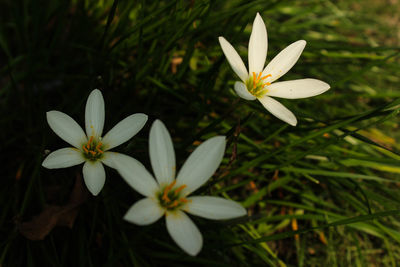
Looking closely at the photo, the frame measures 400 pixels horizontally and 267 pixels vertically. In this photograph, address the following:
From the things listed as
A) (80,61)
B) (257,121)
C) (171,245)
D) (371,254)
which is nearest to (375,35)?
(257,121)

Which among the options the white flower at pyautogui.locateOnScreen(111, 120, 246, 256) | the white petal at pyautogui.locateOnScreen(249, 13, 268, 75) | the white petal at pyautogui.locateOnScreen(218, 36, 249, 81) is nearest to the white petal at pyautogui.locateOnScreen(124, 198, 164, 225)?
the white flower at pyautogui.locateOnScreen(111, 120, 246, 256)

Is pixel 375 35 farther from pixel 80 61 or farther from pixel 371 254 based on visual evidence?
pixel 80 61

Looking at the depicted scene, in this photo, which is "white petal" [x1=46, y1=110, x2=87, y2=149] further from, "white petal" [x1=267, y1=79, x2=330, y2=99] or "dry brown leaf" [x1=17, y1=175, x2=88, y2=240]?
"white petal" [x1=267, y1=79, x2=330, y2=99]

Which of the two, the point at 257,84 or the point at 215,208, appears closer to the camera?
the point at 215,208

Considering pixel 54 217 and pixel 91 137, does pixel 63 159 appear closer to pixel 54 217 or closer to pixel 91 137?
pixel 91 137

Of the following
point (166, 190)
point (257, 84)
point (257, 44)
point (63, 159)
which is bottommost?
point (166, 190)

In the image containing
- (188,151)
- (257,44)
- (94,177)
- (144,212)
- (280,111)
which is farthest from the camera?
(188,151)

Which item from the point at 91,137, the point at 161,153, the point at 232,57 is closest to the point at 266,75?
the point at 232,57
